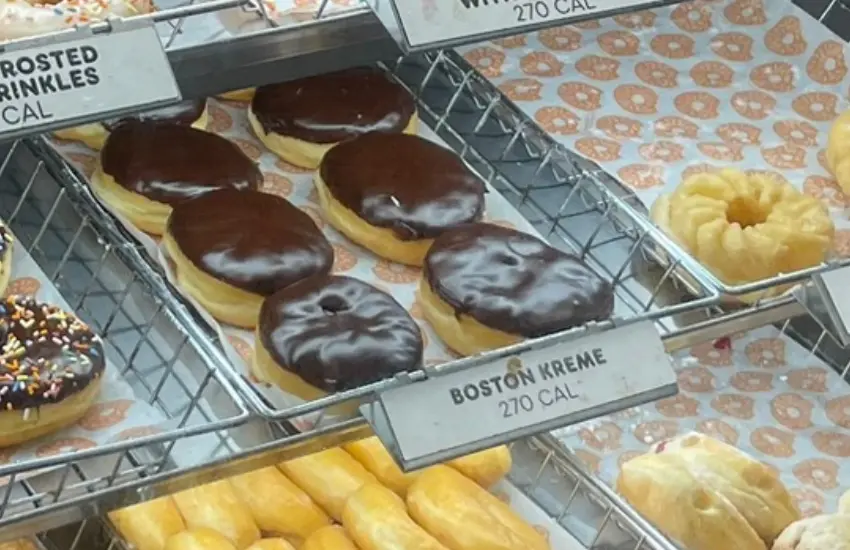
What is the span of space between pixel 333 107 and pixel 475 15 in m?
0.52

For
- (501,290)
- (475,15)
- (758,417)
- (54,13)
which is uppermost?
(475,15)

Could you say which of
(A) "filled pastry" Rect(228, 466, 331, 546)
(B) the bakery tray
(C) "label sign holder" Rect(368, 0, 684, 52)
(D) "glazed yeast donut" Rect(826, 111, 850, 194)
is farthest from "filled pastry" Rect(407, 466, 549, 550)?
(D) "glazed yeast donut" Rect(826, 111, 850, 194)

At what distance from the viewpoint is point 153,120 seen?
62.6 inches

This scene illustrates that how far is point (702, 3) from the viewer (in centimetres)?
205

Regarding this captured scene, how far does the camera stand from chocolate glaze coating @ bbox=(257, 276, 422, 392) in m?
1.27

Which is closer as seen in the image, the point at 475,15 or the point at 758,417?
the point at 475,15

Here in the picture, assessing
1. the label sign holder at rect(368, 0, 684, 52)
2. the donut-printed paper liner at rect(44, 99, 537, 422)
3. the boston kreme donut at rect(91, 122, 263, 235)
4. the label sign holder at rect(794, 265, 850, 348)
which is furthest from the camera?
the boston kreme donut at rect(91, 122, 263, 235)

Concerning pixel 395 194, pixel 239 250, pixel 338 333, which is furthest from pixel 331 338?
pixel 395 194

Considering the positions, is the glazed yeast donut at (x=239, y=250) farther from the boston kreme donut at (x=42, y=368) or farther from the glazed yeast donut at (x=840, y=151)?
the glazed yeast donut at (x=840, y=151)

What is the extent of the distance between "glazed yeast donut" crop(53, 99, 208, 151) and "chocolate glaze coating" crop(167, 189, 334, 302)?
0.16 m

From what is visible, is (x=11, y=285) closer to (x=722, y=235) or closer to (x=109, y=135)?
(x=109, y=135)

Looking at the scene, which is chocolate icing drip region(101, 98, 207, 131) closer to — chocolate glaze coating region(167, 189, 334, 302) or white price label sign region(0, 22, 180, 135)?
chocolate glaze coating region(167, 189, 334, 302)

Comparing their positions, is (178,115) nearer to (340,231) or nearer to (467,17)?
(340,231)

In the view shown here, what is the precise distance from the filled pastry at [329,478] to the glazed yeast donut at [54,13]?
1.67 feet
